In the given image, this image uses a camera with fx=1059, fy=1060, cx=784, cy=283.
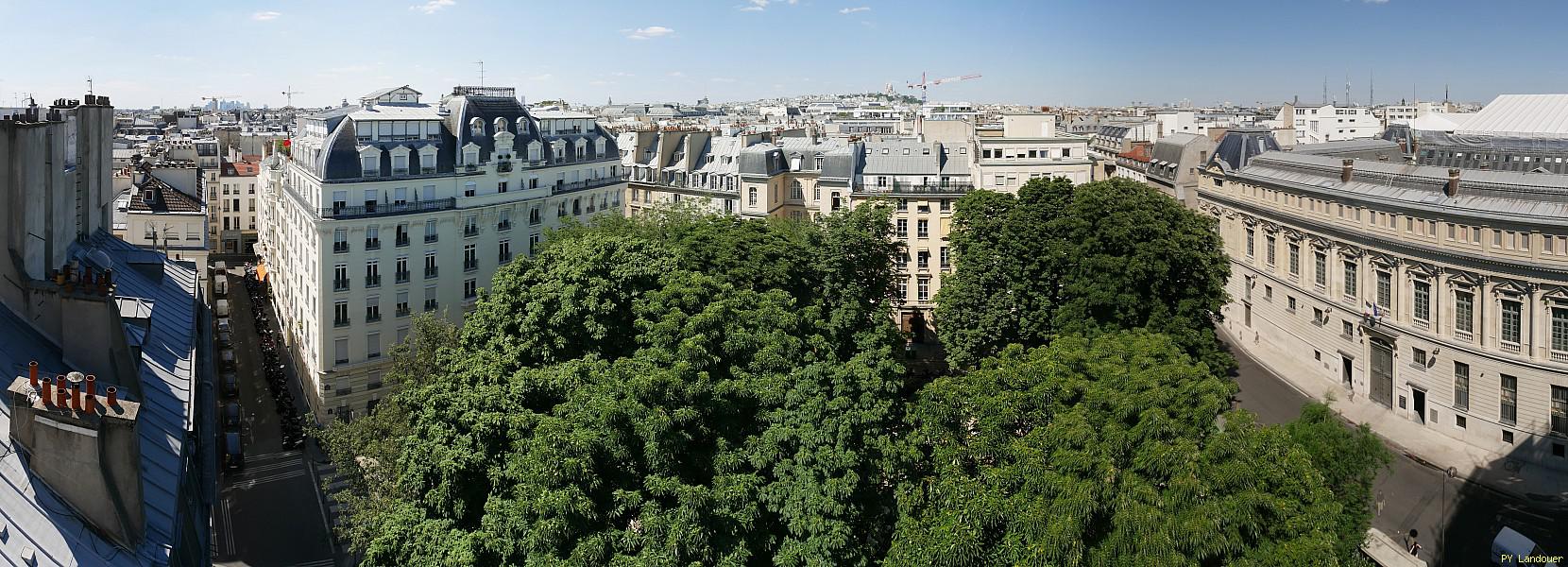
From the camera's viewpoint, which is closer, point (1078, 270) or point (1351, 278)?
point (1078, 270)

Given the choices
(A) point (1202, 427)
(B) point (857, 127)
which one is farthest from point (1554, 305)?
(B) point (857, 127)

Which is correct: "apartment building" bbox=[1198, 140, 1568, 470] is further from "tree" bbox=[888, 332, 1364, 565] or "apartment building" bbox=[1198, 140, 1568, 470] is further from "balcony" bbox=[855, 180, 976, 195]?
"tree" bbox=[888, 332, 1364, 565]

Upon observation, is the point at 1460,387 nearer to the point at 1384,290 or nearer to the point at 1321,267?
the point at 1384,290

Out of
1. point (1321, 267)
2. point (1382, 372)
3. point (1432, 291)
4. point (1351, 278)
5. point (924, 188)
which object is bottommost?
point (1382, 372)

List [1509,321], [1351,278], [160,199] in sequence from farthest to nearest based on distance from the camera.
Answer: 1. [160,199]
2. [1351,278]
3. [1509,321]

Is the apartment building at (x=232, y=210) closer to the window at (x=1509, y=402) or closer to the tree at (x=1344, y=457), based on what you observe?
the tree at (x=1344, y=457)

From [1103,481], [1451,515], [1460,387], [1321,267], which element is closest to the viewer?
[1103,481]

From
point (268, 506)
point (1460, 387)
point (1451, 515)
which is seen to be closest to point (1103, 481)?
point (1451, 515)

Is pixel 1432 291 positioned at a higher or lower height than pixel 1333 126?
lower

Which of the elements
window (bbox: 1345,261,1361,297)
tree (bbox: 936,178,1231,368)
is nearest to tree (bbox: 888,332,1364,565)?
tree (bbox: 936,178,1231,368)

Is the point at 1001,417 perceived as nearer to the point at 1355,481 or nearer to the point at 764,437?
the point at 764,437
